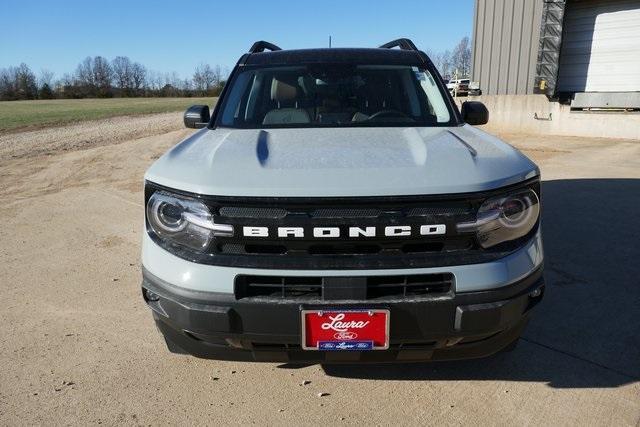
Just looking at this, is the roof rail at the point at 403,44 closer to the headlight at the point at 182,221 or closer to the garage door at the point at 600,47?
the headlight at the point at 182,221

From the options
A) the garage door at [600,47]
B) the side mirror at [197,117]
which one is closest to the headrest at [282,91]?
the side mirror at [197,117]

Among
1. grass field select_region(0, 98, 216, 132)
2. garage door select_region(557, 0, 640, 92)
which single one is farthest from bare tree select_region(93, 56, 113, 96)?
garage door select_region(557, 0, 640, 92)

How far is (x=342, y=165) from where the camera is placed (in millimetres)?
2211

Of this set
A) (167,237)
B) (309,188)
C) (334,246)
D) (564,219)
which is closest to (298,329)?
(334,246)

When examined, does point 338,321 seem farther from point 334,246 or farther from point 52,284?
point 52,284

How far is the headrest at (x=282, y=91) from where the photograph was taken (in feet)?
11.5

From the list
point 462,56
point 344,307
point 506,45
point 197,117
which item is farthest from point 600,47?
point 462,56

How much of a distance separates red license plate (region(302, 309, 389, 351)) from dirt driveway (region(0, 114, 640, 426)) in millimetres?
503

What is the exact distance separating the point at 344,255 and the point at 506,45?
14182mm

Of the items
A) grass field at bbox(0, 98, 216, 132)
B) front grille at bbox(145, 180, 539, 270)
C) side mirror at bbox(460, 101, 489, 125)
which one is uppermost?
side mirror at bbox(460, 101, 489, 125)

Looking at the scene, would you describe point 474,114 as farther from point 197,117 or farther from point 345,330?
point 345,330

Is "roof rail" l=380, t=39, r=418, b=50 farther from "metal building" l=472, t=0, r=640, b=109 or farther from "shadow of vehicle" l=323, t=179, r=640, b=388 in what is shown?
"metal building" l=472, t=0, r=640, b=109

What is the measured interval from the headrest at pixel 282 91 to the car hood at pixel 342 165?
751 mm

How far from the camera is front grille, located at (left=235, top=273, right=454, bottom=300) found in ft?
6.73
